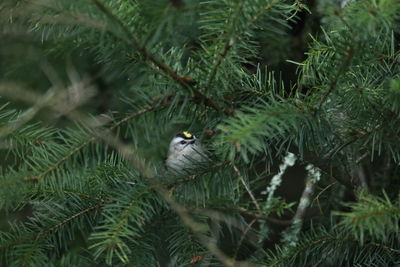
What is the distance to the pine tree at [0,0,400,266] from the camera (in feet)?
4.05

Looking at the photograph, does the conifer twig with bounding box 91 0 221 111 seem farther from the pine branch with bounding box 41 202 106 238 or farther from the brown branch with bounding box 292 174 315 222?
the brown branch with bounding box 292 174 315 222

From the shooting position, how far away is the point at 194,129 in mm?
1667

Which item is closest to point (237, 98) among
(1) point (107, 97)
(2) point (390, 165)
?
(2) point (390, 165)

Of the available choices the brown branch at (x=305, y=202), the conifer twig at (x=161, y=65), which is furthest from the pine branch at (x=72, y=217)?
the brown branch at (x=305, y=202)

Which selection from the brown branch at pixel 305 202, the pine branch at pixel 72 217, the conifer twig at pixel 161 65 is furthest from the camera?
the brown branch at pixel 305 202

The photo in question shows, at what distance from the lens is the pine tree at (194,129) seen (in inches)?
48.6

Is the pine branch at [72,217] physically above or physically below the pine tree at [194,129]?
below

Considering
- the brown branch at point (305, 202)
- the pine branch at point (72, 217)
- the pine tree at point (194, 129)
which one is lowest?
the brown branch at point (305, 202)

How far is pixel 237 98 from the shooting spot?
1.54m

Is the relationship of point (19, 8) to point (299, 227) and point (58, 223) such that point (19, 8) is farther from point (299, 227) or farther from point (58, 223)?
point (299, 227)

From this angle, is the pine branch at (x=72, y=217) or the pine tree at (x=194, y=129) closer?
the pine tree at (x=194, y=129)

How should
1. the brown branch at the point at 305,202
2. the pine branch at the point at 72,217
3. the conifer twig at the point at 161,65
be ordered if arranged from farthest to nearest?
the brown branch at the point at 305,202, the pine branch at the point at 72,217, the conifer twig at the point at 161,65

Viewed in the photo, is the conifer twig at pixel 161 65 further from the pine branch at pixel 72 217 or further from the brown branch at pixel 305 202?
the brown branch at pixel 305 202

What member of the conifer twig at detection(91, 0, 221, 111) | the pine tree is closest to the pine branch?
the pine tree
